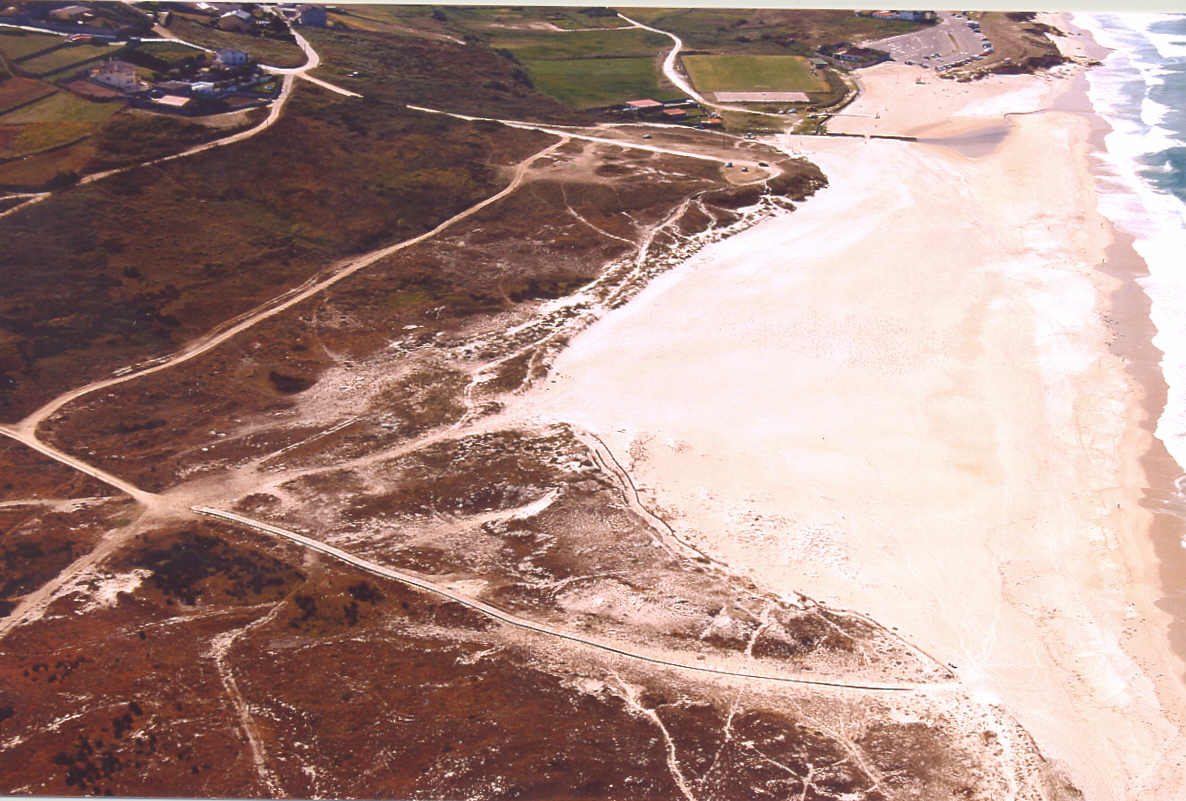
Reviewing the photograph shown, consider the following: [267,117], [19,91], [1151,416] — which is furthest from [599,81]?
[1151,416]

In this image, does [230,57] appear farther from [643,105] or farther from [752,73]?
[752,73]

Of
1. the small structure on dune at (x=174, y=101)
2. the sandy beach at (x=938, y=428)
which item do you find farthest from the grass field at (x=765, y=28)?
the small structure on dune at (x=174, y=101)

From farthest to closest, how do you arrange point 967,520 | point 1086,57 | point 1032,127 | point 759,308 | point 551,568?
1. point 1086,57
2. point 1032,127
3. point 759,308
4. point 967,520
5. point 551,568

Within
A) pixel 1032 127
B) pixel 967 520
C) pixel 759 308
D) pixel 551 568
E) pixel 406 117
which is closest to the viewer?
pixel 551 568

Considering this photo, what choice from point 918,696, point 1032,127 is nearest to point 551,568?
point 918,696

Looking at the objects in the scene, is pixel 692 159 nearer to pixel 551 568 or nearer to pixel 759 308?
pixel 759 308
